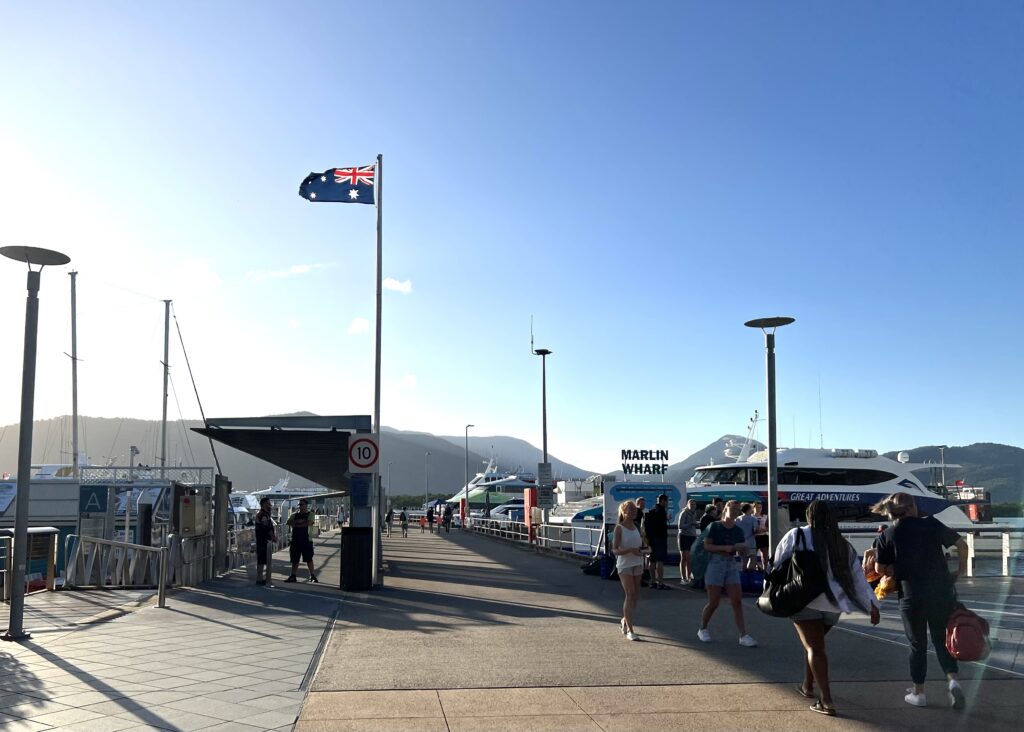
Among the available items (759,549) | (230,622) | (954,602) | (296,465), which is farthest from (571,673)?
(296,465)

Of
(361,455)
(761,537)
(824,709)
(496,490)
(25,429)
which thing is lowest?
(496,490)

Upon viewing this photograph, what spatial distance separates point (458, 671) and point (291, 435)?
11943mm

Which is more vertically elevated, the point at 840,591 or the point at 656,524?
the point at 840,591

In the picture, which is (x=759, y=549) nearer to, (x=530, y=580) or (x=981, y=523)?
(x=530, y=580)

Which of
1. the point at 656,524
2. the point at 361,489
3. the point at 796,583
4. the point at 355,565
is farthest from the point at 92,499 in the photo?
the point at 796,583

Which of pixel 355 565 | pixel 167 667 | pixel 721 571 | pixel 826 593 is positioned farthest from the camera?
pixel 355 565

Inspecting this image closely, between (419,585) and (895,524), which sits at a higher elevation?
(895,524)

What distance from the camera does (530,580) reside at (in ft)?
59.4

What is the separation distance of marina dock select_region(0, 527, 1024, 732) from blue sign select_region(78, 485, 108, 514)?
902 inches

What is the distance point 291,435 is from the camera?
19.2 m

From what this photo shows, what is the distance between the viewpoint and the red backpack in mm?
6410

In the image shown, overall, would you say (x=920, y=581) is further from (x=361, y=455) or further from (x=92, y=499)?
(x=92, y=499)

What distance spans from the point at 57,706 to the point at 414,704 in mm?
2555

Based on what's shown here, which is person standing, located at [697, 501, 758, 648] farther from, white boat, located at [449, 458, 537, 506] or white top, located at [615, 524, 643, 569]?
white boat, located at [449, 458, 537, 506]
